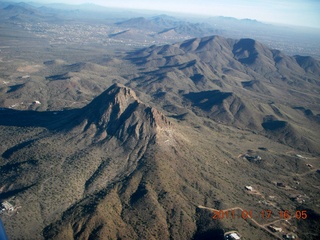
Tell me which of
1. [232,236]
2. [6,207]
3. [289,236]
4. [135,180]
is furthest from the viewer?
[135,180]

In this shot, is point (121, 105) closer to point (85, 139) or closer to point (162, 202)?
point (85, 139)

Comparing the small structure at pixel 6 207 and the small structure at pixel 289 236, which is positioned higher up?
the small structure at pixel 6 207

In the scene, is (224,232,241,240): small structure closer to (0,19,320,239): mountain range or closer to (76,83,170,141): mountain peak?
(0,19,320,239): mountain range

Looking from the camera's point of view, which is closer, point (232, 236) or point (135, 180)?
point (232, 236)

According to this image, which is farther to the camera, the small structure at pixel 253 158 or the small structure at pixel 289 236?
the small structure at pixel 253 158

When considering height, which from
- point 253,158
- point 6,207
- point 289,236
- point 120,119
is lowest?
point 253,158
